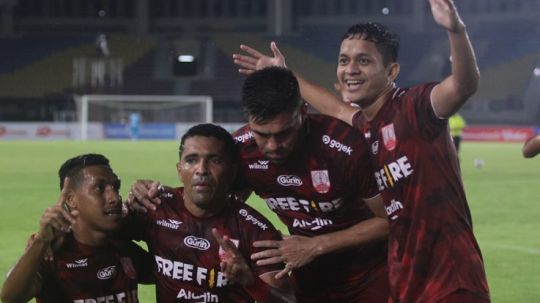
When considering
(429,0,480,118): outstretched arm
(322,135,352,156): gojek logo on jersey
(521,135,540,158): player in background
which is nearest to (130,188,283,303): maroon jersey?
(322,135,352,156): gojek logo on jersey

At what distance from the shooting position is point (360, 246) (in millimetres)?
4492

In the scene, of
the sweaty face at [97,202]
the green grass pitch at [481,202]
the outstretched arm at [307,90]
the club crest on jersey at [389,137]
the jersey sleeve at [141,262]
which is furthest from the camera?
the green grass pitch at [481,202]

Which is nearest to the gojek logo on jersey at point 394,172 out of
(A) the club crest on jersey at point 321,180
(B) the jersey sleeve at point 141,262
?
(A) the club crest on jersey at point 321,180

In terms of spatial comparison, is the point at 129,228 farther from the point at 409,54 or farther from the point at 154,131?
the point at 409,54

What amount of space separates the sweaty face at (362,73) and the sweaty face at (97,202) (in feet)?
4.40

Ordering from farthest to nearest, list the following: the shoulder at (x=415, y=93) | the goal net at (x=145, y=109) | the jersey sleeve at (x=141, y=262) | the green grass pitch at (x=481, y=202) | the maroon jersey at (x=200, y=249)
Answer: the goal net at (x=145, y=109) → the green grass pitch at (x=481, y=202) → the jersey sleeve at (x=141, y=262) → the maroon jersey at (x=200, y=249) → the shoulder at (x=415, y=93)

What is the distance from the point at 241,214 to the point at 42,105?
1711 inches

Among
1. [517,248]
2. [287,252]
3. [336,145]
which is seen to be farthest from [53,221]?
[517,248]

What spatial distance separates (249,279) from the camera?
4.07m

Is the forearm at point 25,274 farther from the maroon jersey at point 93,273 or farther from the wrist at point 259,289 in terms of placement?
the wrist at point 259,289

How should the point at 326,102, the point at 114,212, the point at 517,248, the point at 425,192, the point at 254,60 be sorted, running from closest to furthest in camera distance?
the point at 425,192 < the point at 114,212 < the point at 254,60 < the point at 326,102 < the point at 517,248

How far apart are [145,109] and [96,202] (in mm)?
39219

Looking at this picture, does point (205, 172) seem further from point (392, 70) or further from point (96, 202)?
point (392, 70)

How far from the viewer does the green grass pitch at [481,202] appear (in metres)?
8.48
